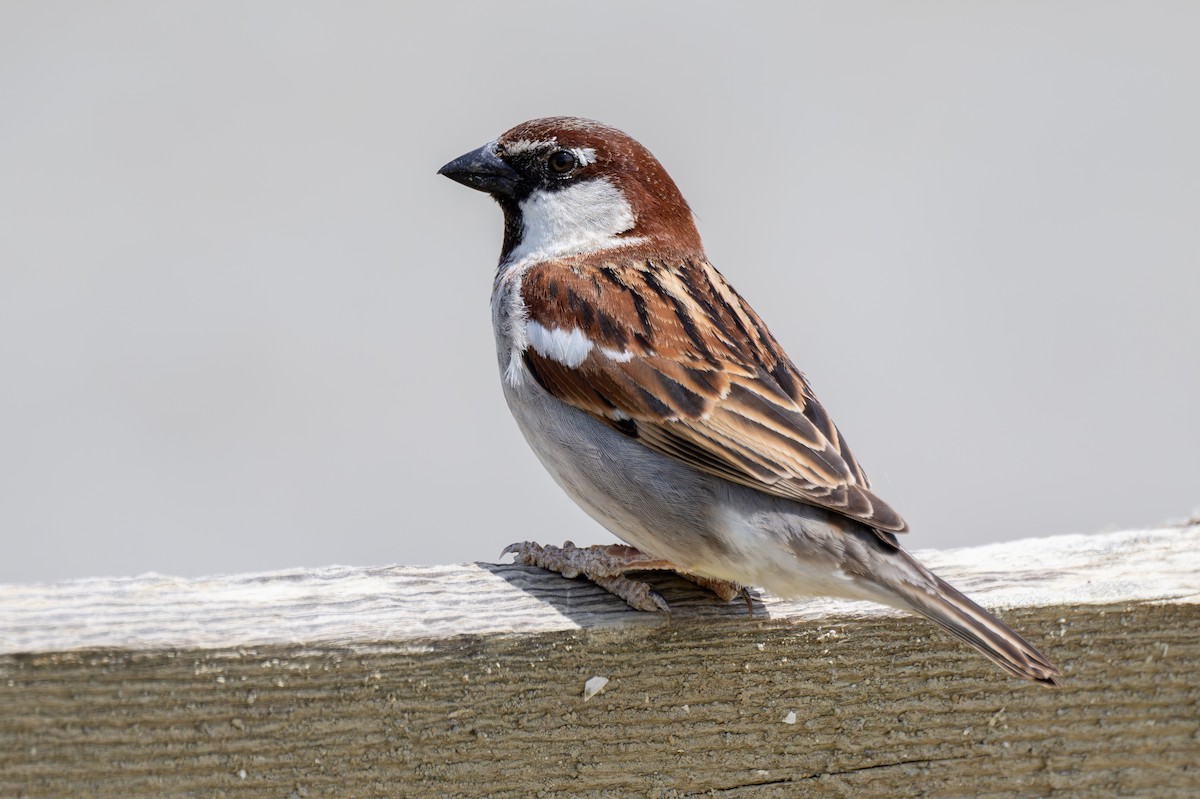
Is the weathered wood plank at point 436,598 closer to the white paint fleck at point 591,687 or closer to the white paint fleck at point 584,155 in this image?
the white paint fleck at point 591,687

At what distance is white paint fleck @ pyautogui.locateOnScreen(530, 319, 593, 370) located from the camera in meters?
2.05

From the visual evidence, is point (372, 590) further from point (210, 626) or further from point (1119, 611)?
point (1119, 611)

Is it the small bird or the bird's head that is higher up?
the bird's head

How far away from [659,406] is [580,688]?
0.53 metres

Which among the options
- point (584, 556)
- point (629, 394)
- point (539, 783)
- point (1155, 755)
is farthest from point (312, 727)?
point (1155, 755)

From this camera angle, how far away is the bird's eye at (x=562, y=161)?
95.7 inches

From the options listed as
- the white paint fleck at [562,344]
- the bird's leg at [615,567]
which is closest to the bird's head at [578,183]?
the white paint fleck at [562,344]

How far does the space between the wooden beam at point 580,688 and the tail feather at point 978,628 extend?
0.56 ft

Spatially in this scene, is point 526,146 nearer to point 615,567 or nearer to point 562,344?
point 562,344

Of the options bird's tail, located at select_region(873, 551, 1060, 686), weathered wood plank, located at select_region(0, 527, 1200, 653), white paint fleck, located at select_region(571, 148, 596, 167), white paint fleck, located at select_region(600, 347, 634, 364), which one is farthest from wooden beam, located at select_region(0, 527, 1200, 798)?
white paint fleck, located at select_region(571, 148, 596, 167)

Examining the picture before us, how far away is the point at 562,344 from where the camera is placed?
6.79ft

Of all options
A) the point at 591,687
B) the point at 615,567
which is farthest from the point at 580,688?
the point at 615,567

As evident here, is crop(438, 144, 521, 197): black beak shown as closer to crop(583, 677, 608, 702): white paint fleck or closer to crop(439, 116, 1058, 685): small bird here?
crop(439, 116, 1058, 685): small bird

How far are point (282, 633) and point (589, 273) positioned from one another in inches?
39.2
